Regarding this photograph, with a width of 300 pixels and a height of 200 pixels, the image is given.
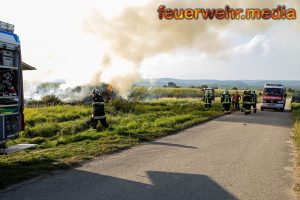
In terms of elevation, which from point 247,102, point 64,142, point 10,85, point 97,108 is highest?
point 10,85

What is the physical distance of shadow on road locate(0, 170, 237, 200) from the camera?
596cm

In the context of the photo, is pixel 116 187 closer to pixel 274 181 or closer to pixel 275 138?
pixel 274 181

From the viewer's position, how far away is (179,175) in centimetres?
749

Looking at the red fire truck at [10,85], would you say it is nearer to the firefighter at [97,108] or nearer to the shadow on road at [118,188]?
the shadow on road at [118,188]

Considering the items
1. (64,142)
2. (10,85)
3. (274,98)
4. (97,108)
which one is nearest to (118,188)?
(10,85)

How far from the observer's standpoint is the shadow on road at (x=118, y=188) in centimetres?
596

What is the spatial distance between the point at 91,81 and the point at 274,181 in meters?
30.6

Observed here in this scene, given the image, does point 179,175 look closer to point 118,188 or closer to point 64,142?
point 118,188

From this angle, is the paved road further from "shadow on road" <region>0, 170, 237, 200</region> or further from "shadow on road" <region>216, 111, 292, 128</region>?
"shadow on road" <region>216, 111, 292, 128</region>

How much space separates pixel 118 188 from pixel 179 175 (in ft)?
5.07

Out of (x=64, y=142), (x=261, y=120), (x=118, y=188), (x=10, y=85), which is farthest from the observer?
(x=261, y=120)

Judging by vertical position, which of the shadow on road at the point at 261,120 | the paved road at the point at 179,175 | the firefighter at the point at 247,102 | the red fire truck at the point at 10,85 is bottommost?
the shadow on road at the point at 261,120

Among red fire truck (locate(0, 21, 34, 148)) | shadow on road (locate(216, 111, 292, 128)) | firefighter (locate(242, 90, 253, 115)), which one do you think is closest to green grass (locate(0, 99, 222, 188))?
red fire truck (locate(0, 21, 34, 148))

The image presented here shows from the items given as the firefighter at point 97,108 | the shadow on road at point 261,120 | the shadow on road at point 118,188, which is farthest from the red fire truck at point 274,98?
the shadow on road at point 118,188
